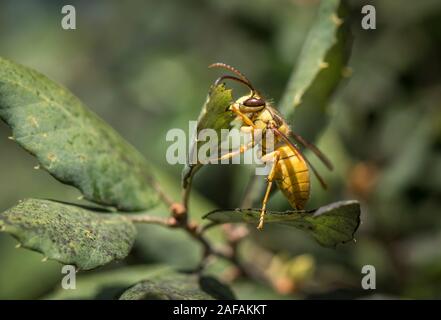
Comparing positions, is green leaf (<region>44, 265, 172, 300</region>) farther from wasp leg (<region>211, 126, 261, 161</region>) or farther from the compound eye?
the compound eye

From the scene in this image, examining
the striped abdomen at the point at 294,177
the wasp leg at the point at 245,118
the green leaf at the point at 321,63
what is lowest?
the striped abdomen at the point at 294,177

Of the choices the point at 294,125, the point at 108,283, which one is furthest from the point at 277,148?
the point at 108,283

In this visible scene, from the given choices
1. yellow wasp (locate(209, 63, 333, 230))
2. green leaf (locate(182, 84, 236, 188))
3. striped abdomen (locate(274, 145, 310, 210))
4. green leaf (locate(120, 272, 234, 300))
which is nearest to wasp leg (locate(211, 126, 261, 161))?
yellow wasp (locate(209, 63, 333, 230))

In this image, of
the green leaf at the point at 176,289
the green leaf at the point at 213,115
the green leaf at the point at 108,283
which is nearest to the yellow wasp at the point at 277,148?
the green leaf at the point at 213,115

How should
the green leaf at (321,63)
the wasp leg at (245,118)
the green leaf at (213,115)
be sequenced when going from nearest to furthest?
the green leaf at (213,115)
the wasp leg at (245,118)
the green leaf at (321,63)

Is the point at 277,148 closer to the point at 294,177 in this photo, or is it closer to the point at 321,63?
the point at 294,177

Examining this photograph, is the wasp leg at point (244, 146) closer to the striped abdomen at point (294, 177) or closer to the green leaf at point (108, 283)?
the striped abdomen at point (294, 177)
